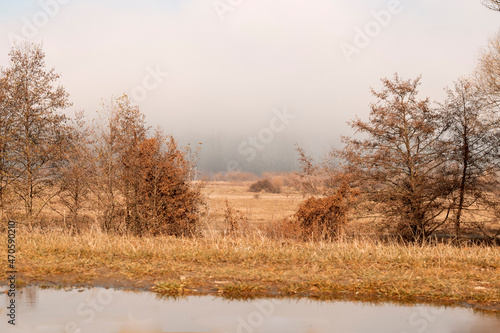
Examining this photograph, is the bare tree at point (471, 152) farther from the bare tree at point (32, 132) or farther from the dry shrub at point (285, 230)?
the bare tree at point (32, 132)

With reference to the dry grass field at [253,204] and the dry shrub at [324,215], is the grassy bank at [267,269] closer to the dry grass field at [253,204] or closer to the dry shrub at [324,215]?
the dry grass field at [253,204]

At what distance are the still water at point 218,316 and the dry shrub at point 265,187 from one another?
217 ft

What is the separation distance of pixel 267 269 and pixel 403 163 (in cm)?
1686

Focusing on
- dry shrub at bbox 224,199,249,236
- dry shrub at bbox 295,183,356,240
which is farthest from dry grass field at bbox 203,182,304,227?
dry shrub at bbox 295,183,356,240

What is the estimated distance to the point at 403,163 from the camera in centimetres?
2580

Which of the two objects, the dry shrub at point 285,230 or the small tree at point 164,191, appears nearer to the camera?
the small tree at point 164,191

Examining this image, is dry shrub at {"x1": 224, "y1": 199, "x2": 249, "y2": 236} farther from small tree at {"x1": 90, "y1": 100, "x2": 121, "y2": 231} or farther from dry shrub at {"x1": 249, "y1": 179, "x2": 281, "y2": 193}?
dry shrub at {"x1": 249, "y1": 179, "x2": 281, "y2": 193}

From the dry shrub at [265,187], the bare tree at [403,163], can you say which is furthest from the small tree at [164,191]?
the dry shrub at [265,187]

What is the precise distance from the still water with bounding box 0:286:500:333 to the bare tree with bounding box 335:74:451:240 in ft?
Answer: 57.7

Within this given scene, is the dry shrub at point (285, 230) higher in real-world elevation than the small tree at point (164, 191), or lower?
lower

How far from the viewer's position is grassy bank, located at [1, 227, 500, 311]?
9.21 metres

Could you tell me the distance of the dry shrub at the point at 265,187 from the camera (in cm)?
7527

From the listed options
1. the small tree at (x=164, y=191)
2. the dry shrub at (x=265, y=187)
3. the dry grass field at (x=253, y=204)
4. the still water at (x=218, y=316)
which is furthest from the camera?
the dry shrub at (x=265, y=187)

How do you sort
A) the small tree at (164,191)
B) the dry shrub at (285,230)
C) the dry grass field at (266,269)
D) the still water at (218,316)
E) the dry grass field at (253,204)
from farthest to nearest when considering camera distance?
the dry grass field at (253,204) → the dry shrub at (285,230) → the small tree at (164,191) → the dry grass field at (266,269) → the still water at (218,316)
